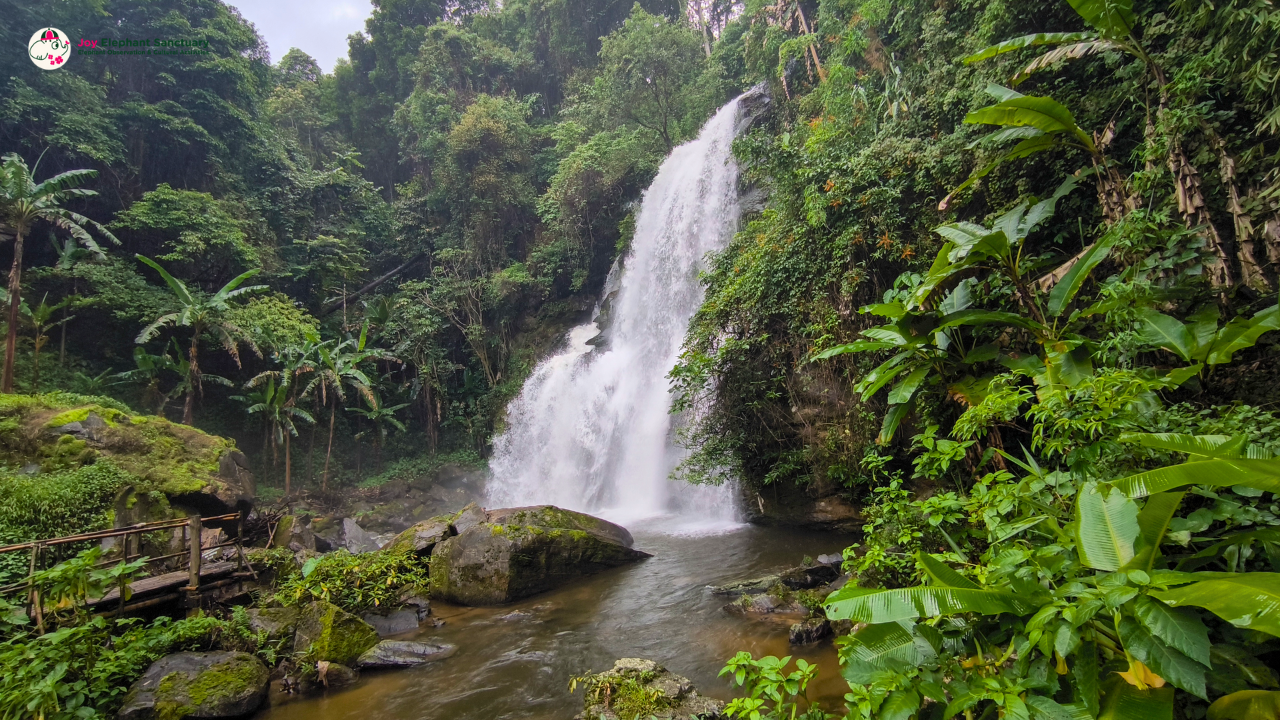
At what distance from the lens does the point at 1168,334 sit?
137 inches

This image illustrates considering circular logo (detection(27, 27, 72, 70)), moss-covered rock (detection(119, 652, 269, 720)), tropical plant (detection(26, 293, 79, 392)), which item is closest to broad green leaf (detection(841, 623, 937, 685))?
moss-covered rock (detection(119, 652, 269, 720))

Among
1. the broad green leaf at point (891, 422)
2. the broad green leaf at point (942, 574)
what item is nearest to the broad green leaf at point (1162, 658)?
the broad green leaf at point (942, 574)

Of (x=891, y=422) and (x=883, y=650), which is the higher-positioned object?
(x=891, y=422)

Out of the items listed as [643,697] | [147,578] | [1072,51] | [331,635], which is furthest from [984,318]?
[147,578]

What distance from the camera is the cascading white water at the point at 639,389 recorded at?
548 inches

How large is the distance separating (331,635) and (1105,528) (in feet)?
22.1

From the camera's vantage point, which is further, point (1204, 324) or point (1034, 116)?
point (1034, 116)

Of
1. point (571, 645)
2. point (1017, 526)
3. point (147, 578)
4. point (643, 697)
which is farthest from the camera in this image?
point (147, 578)

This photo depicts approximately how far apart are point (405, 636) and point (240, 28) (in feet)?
90.2

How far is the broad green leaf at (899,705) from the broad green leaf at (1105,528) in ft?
2.90

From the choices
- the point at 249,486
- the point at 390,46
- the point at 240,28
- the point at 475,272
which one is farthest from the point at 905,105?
the point at 390,46

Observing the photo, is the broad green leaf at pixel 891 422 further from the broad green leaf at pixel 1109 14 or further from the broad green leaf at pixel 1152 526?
the broad green leaf at pixel 1109 14

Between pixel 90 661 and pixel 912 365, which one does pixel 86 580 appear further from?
pixel 912 365

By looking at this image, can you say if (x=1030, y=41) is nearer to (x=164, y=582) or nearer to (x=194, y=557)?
(x=194, y=557)
